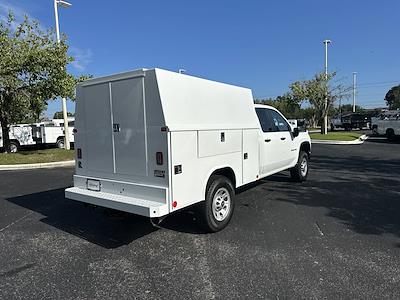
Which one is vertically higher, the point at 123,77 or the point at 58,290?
the point at 123,77

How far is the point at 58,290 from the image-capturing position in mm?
3715

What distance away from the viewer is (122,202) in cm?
477

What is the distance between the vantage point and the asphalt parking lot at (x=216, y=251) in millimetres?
3711

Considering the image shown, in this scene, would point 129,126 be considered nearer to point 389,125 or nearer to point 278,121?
point 278,121

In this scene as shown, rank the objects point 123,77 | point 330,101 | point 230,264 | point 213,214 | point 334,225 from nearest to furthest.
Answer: point 230,264 < point 123,77 < point 213,214 < point 334,225 < point 330,101

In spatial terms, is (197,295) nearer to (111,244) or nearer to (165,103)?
(111,244)

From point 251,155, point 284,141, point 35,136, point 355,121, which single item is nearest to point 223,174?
point 251,155

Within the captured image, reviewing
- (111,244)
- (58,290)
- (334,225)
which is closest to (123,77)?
(111,244)

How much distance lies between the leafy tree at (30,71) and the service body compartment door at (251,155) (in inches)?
469

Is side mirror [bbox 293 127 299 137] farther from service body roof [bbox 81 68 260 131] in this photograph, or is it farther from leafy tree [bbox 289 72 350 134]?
leafy tree [bbox 289 72 350 134]

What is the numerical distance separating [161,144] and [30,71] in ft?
43.1

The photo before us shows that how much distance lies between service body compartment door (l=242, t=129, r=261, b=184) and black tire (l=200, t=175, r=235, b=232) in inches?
25.4

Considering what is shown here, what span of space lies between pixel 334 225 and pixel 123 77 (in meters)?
4.05

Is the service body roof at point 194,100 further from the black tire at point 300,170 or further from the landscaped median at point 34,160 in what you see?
the landscaped median at point 34,160
